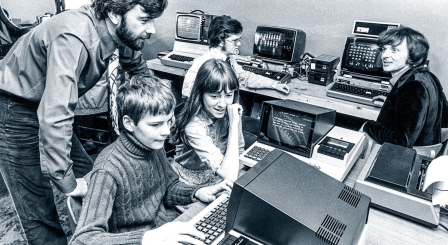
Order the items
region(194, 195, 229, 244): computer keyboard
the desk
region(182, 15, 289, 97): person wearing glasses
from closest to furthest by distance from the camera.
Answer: region(194, 195, 229, 244): computer keyboard < the desk < region(182, 15, 289, 97): person wearing glasses

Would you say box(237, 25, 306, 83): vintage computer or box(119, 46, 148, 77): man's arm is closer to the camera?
box(119, 46, 148, 77): man's arm

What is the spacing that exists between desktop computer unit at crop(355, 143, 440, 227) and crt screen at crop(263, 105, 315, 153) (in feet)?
0.95

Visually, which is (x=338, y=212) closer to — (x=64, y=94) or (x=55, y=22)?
(x=64, y=94)

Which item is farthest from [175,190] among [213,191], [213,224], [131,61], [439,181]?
[439,181]

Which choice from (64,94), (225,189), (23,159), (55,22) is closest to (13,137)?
(23,159)

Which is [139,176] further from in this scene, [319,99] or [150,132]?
[319,99]

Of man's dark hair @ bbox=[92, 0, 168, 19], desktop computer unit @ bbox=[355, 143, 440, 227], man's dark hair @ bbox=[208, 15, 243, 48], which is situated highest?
man's dark hair @ bbox=[92, 0, 168, 19]

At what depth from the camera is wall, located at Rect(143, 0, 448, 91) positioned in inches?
110

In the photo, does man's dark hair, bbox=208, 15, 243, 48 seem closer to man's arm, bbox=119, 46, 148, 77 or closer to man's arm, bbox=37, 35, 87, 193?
man's arm, bbox=119, 46, 148, 77

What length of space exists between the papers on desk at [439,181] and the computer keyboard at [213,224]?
0.73m

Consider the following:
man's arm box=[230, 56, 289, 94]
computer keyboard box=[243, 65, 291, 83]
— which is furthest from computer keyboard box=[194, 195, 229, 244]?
computer keyboard box=[243, 65, 291, 83]

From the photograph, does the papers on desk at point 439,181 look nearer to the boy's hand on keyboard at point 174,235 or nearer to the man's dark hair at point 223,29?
the boy's hand on keyboard at point 174,235

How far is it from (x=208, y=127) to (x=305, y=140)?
0.49m

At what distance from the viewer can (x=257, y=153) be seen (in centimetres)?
161
